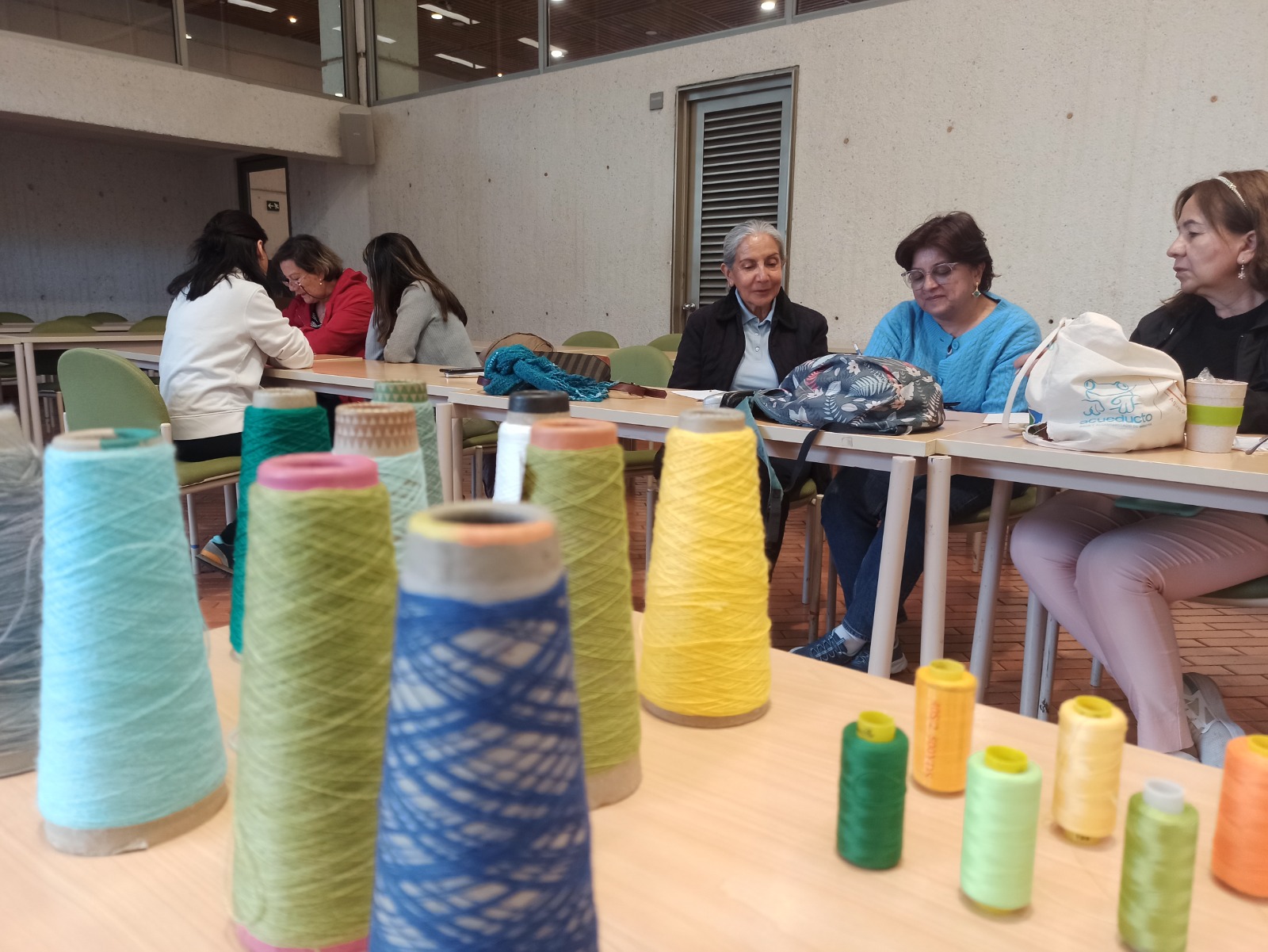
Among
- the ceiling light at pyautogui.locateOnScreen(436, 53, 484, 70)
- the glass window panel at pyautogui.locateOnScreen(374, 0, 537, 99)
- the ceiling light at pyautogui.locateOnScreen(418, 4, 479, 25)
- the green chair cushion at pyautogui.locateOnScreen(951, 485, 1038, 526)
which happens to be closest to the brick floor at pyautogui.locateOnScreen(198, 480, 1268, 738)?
the green chair cushion at pyautogui.locateOnScreen(951, 485, 1038, 526)

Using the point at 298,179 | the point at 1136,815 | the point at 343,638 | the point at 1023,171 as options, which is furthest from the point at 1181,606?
the point at 298,179

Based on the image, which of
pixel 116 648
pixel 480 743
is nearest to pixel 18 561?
pixel 116 648

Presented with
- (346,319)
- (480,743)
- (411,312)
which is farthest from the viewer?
(346,319)

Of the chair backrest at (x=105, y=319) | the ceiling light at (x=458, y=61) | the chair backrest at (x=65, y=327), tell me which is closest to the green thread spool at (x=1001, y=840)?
the chair backrest at (x=65, y=327)

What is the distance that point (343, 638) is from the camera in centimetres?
37

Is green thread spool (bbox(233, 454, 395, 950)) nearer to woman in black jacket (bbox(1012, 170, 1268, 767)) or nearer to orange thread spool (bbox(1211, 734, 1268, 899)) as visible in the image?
orange thread spool (bbox(1211, 734, 1268, 899))

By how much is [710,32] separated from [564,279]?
1700 mm

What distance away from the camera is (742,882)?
1.55 feet

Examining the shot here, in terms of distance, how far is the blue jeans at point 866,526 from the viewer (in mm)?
1958

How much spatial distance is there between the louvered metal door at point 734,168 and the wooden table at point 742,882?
14.1ft

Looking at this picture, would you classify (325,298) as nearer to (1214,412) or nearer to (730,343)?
(730,343)

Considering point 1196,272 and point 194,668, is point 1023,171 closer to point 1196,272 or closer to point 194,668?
point 1196,272

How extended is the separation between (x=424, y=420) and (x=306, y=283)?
3.36 meters

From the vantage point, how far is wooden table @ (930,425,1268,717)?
125 cm
